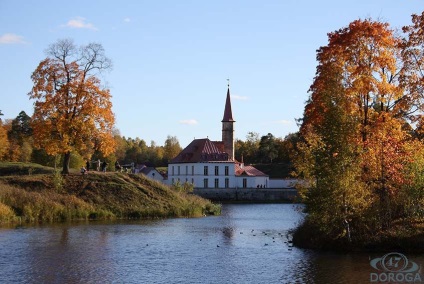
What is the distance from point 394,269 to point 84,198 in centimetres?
3255

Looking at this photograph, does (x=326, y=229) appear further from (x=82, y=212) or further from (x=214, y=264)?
(x=82, y=212)

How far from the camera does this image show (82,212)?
46.5 meters

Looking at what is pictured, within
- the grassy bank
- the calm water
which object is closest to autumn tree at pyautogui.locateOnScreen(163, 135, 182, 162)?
the grassy bank

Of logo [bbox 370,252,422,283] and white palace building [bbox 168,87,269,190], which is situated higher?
white palace building [bbox 168,87,269,190]

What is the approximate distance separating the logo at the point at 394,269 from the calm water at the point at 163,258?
462 millimetres

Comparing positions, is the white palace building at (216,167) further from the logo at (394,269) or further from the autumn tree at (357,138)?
the logo at (394,269)

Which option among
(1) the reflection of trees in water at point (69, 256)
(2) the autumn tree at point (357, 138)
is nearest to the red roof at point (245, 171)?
(1) the reflection of trees in water at point (69, 256)

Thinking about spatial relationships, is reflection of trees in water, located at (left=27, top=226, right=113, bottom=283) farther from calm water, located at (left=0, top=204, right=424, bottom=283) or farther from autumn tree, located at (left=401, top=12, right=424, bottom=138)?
autumn tree, located at (left=401, top=12, right=424, bottom=138)

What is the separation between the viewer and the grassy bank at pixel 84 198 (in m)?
43.8

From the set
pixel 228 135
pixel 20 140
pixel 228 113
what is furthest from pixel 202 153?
pixel 20 140

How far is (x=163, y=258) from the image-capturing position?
2647 cm

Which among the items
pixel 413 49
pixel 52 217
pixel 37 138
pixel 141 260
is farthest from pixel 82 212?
pixel 413 49

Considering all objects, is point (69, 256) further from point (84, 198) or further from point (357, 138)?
point (84, 198)

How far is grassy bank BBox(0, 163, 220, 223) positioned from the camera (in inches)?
1726
